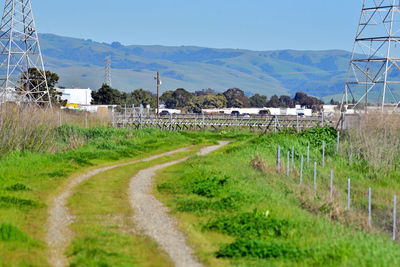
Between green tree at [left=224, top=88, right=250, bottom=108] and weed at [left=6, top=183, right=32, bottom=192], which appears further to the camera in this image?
green tree at [left=224, top=88, right=250, bottom=108]

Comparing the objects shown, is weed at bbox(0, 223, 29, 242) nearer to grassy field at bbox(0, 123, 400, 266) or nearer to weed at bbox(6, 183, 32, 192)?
grassy field at bbox(0, 123, 400, 266)

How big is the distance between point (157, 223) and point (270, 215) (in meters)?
2.55

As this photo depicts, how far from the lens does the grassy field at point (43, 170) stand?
1173 centimetres

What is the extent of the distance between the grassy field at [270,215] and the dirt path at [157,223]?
10.5 inches

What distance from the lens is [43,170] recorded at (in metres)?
22.1

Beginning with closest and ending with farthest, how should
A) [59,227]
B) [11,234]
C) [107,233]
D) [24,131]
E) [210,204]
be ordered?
[11,234]
[107,233]
[59,227]
[210,204]
[24,131]

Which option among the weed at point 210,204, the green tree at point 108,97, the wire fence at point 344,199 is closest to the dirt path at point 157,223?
the weed at point 210,204

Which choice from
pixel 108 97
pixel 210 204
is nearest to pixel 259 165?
pixel 210 204

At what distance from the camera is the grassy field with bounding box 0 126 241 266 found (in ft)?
38.5

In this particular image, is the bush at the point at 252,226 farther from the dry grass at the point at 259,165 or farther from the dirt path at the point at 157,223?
the dry grass at the point at 259,165

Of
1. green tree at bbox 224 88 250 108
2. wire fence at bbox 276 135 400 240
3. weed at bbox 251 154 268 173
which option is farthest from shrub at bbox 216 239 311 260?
green tree at bbox 224 88 250 108

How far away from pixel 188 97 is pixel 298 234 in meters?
173

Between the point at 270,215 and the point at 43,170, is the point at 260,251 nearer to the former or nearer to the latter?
the point at 270,215

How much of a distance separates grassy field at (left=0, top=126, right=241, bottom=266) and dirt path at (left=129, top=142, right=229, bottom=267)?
2.22 metres
